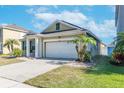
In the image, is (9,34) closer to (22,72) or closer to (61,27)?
(61,27)

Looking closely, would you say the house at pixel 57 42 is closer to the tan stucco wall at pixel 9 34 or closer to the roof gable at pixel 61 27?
the roof gable at pixel 61 27

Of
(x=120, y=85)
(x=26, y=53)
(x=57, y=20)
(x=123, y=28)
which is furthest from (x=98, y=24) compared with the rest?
(x=120, y=85)

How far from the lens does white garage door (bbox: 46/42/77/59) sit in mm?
19319

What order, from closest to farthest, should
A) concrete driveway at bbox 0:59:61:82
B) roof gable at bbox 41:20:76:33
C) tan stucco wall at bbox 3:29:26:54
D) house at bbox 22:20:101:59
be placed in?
1. concrete driveway at bbox 0:59:61:82
2. house at bbox 22:20:101:59
3. roof gable at bbox 41:20:76:33
4. tan stucco wall at bbox 3:29:26:54

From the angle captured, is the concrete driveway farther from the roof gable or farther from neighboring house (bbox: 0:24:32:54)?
neighboring house (bbox: 0:24:32:54)

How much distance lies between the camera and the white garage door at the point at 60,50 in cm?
1932

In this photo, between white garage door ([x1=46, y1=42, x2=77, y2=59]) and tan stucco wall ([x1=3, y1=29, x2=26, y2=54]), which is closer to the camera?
white garage door ([x1=46, y1=42, x2=77, y2=59])

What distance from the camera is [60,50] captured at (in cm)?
2064

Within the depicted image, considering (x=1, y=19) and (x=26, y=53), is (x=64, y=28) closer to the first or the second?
(x=26, y=53)

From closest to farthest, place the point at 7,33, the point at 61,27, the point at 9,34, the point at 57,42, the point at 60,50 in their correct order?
the point at 60,50 → the point at 57,42 → the point at 61,27 → the point at 7,33 → the point at 9,34

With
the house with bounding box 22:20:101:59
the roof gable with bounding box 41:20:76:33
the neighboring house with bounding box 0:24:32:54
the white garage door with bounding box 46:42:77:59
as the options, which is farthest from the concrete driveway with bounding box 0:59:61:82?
the neighboring house with bounding box 0:24:32:54

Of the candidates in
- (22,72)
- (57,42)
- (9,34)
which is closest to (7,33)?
(9,34)
